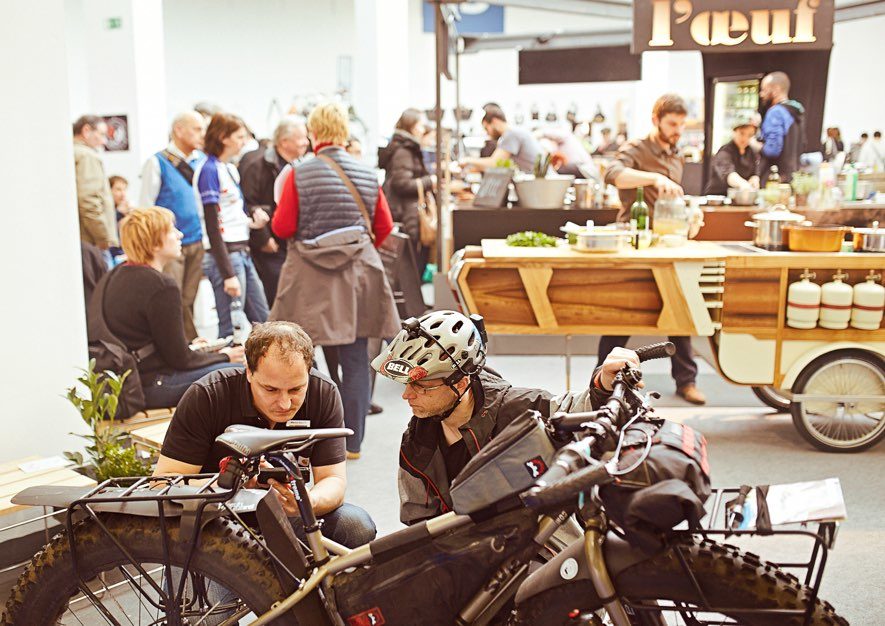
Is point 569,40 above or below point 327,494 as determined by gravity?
above

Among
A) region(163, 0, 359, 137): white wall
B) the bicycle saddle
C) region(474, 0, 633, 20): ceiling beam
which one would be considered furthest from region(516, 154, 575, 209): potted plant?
region(163, 0, 359, 137): white wall

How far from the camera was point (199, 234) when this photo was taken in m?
5.23

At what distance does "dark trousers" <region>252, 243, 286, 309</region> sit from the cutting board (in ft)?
5.47

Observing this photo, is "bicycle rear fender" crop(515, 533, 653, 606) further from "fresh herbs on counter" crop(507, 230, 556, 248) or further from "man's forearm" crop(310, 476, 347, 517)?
"fresh herbs on counter" crop(507, 230, 556, 248)

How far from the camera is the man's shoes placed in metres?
4.96

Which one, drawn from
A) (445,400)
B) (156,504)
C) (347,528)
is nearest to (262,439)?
(156,504)

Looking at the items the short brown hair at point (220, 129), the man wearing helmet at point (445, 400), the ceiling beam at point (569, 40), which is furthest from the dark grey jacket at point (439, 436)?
the ceiling beam at point (569, 40)

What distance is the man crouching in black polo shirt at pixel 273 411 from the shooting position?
218 centimetres

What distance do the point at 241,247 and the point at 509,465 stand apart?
4.19 m

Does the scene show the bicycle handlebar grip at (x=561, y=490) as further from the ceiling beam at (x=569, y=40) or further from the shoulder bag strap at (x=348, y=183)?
the ceiling beam at (x=569, y=40)

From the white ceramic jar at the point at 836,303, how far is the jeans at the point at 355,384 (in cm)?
208

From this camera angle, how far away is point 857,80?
49.1 feet

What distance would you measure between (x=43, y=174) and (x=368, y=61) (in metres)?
6.38

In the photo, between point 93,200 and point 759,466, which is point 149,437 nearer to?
point 759,466
